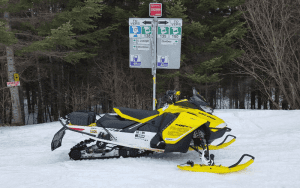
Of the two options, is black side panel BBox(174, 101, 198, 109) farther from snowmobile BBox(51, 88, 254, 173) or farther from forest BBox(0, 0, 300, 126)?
forest BBox(0, 0, 300, 126)

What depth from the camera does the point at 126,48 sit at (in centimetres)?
1144

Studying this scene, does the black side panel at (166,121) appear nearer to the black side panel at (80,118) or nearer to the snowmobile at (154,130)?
the snowmobile at (154,130)

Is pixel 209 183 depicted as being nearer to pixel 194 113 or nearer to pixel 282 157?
pixel 194 113

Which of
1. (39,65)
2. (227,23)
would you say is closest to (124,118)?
(227,23)

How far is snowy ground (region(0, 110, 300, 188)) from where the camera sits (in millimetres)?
2299

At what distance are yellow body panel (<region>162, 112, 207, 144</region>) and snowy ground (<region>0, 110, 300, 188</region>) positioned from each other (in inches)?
15.4

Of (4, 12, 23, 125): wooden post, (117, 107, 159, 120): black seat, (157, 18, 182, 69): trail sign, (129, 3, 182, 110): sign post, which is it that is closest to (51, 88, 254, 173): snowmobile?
(117, 107, 159, 120): black seat

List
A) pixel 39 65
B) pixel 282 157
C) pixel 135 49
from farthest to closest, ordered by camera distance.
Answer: pixel 39 65 → pixel 135 49 → pixel 282 157

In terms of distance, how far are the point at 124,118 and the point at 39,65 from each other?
1040 cm

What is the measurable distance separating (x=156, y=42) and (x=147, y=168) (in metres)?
4.11

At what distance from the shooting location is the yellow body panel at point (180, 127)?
270 cm

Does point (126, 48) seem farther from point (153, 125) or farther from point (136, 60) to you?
point (153, 125)

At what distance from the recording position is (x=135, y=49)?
5926 millimetres

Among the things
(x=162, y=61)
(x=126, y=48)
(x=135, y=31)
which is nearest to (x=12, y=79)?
(x=135, y=31)
